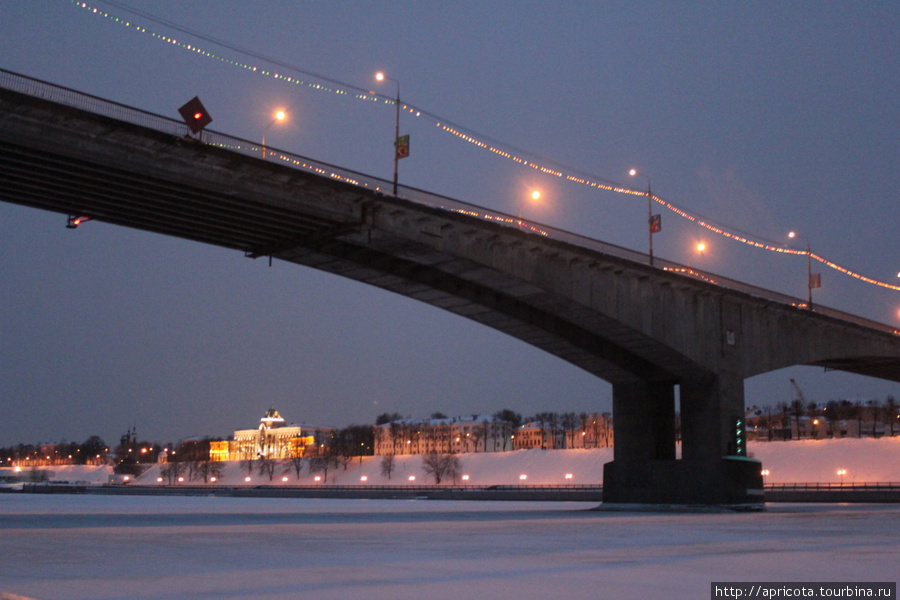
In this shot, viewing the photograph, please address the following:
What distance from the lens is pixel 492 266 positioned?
43719 millimetres

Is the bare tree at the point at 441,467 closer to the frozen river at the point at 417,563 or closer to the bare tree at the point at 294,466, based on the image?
the bare tree at the point at 294,466

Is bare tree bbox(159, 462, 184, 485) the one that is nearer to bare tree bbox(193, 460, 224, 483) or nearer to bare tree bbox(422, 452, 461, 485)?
bare tree bbox(193, 460, 224, 483)

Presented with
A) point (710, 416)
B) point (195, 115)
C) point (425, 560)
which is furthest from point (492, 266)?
point (425, 560)

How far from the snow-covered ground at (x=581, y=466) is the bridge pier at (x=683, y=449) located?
54.0 meters

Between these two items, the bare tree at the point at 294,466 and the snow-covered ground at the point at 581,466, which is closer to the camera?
the snow-covered ground at the point at 581,466

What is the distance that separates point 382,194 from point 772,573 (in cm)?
2879

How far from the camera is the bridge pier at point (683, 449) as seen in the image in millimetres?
52438

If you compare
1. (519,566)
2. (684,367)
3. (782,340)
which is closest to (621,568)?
(519,566)

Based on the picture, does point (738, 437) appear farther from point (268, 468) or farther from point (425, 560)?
point (268, 468)

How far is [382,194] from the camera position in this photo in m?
40.3

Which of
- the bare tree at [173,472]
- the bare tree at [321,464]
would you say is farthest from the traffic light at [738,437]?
the bare tree at [173,472]

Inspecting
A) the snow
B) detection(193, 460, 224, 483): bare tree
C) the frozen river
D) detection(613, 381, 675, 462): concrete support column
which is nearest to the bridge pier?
detection(613, 381, 675, 462): concrete support column

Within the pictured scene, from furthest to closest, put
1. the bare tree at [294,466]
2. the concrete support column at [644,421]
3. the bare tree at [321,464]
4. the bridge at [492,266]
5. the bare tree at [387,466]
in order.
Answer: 1. the bare tree at [321,464]
2. the bare tree at [294,466]
3. the bare tree at [387,466]
4. the concrete support column at [644,421]
5. the bridge at [492,266]

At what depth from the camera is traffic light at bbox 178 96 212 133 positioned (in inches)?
1352
